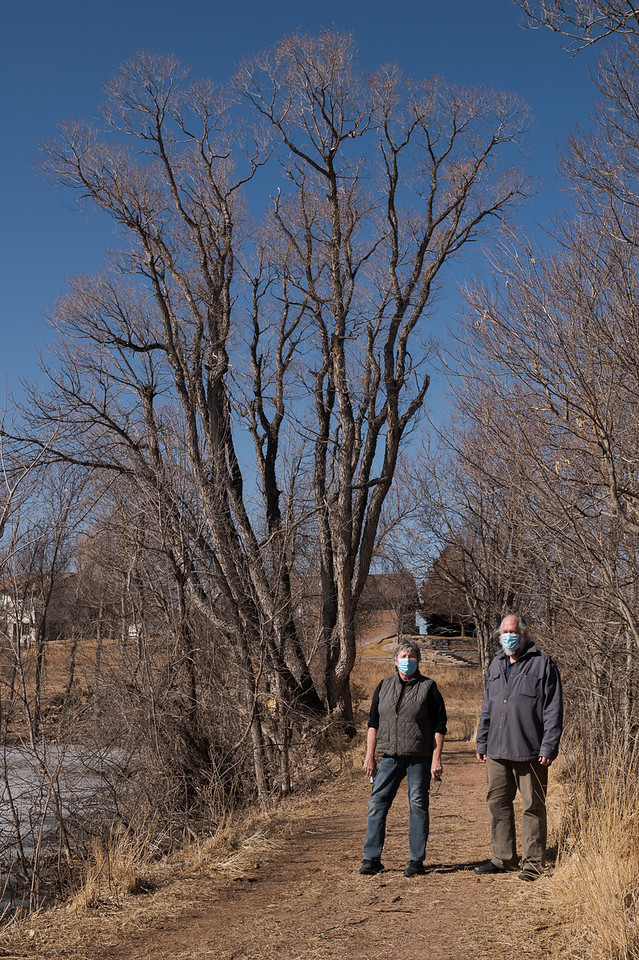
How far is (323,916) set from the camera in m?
5.49

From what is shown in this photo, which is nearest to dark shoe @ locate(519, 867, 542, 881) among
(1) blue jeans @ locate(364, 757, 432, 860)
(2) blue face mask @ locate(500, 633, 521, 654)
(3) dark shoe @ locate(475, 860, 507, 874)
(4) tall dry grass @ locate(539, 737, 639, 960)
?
(4) tall dry grass @ locate(539, 737, 639, 960)

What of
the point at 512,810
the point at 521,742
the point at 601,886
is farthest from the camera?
the point at 512,810

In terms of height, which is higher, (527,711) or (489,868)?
(527,711)

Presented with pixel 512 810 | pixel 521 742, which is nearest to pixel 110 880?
pixel 512 810

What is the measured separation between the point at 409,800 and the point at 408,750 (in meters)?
0.40

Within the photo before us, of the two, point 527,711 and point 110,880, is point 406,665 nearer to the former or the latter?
point 527,711

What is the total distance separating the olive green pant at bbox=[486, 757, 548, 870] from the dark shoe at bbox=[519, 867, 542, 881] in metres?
0.02

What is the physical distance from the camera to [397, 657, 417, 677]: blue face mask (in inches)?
253

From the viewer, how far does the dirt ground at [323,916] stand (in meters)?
4.86

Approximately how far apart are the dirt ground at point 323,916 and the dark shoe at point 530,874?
0.06m

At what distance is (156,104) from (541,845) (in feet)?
44.8

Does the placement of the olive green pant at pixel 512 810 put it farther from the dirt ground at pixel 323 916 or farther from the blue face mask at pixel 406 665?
the blue face mask at pixel 406 665

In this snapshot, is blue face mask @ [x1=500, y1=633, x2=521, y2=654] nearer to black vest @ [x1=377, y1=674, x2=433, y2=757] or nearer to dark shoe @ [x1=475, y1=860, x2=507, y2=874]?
black vest @ [x1=377, y1=674, x2=433, y2=757]

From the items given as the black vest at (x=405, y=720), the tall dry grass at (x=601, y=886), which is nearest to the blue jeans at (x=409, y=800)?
the black vest at (x=405, y=720)
